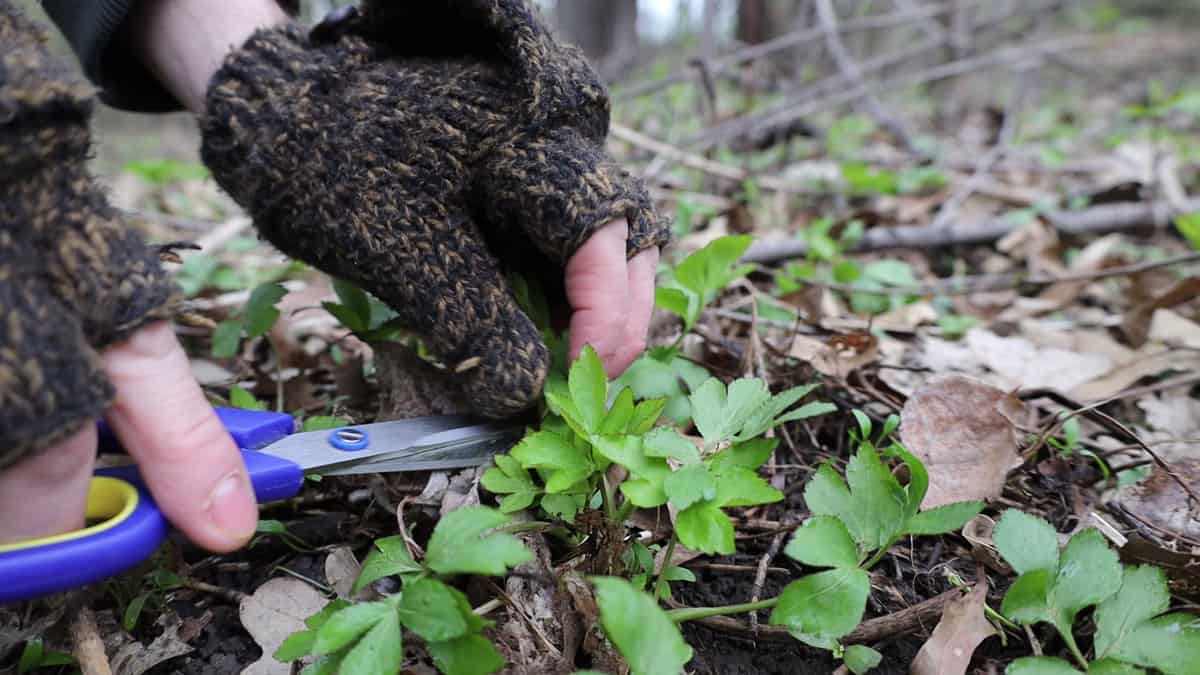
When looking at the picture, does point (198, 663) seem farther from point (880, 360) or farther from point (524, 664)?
point (880, 360)

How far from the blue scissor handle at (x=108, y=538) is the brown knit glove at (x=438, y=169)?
38cm

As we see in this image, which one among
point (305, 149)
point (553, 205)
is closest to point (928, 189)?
point (553, 205)

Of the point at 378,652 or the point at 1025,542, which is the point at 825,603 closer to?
the point at 1025,542

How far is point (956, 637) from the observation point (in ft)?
3.73

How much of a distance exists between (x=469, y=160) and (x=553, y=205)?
0.21 meters

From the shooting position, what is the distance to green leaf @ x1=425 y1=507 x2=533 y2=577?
954 millimetres

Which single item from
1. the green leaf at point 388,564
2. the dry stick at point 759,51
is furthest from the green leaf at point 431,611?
the dry stick at point 759,51

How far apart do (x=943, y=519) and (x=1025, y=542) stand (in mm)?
122

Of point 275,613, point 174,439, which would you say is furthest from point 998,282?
point 174,439

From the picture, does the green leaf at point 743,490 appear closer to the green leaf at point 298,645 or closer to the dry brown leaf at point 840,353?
the green leaf at point 298,645

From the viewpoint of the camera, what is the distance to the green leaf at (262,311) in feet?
5.68

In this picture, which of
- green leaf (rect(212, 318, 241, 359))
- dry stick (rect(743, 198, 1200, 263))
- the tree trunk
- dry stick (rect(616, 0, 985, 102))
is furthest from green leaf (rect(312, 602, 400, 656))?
the tree trunk

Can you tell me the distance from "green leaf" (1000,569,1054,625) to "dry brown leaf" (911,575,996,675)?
0.06 m

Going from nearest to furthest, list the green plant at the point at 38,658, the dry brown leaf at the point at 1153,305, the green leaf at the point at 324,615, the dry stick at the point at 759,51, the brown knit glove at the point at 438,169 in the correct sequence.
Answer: the green leaf at the point at 324,615
the green plant at the point at 38,658
the brown knit glove at the point at 438,169
the dry brown leaf at the point at 1153,305
the dry stick at the point at 759,51
